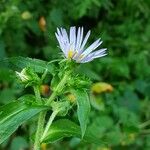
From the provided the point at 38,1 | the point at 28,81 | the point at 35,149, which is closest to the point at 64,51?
the point at 28,81

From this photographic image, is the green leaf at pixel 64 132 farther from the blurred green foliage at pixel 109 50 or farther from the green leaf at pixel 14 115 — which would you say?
the blurred green foliage at pixel 109 50

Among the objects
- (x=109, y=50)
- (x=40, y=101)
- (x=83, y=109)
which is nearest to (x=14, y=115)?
(x=40, y=101)

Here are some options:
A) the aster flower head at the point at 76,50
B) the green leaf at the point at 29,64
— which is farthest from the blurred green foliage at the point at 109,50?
the aster flower head at the point at 76,50

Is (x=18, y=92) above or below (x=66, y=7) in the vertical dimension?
below

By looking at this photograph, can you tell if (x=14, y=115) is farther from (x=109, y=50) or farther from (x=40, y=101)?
(x=109, y=50)

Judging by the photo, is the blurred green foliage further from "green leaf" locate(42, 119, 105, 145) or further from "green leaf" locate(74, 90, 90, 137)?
"green leaf" locate(74, 90, 90, 137)

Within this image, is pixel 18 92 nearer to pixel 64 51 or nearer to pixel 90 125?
pixel 90 125

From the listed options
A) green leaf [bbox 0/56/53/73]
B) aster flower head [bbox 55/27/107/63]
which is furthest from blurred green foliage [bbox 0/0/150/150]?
aster flower head [bbox 55/27/107/63]
